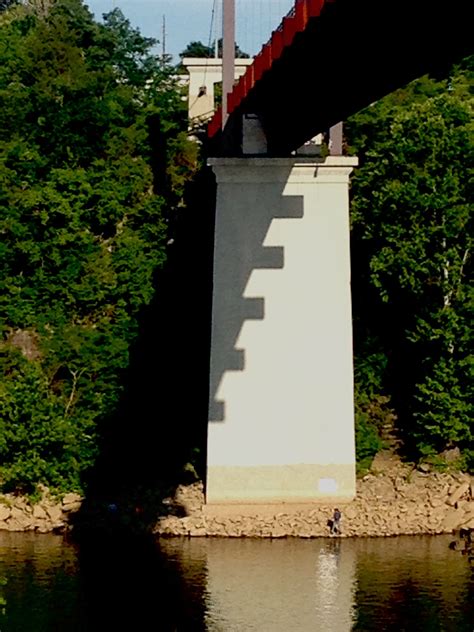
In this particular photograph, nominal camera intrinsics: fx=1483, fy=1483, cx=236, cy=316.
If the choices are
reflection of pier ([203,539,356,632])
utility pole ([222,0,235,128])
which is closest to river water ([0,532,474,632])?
reflection of pier ([203,539,356,632])

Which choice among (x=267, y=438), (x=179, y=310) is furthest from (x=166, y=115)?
(x=267, y=438)

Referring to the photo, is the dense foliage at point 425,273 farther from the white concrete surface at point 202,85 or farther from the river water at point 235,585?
the white concrete surface at point 202,85

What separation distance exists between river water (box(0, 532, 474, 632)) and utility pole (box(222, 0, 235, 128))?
35.6 ft

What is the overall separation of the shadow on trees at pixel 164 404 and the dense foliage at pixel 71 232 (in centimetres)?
47

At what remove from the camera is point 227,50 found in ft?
124

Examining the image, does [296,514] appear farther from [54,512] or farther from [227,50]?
[227,50]

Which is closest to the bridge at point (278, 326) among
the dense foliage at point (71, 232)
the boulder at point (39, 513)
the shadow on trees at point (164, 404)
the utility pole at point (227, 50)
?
the utility pole at point (227, 50)

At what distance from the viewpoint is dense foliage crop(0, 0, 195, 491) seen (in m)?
38.1

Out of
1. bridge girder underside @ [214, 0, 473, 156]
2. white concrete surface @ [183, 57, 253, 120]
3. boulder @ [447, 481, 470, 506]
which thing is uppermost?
white concrete surface @ [183, 57, 253, 120]

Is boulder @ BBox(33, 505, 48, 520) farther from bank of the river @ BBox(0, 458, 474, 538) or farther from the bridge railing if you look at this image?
the bridge railing

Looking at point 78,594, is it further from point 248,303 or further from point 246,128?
point 246,128

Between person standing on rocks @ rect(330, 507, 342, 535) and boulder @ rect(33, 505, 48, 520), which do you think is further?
boulder @ rect(33, 505, 48, 520)

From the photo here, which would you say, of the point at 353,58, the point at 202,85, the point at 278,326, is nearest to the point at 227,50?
the point at 278,326

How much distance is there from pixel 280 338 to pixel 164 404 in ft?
18.0
